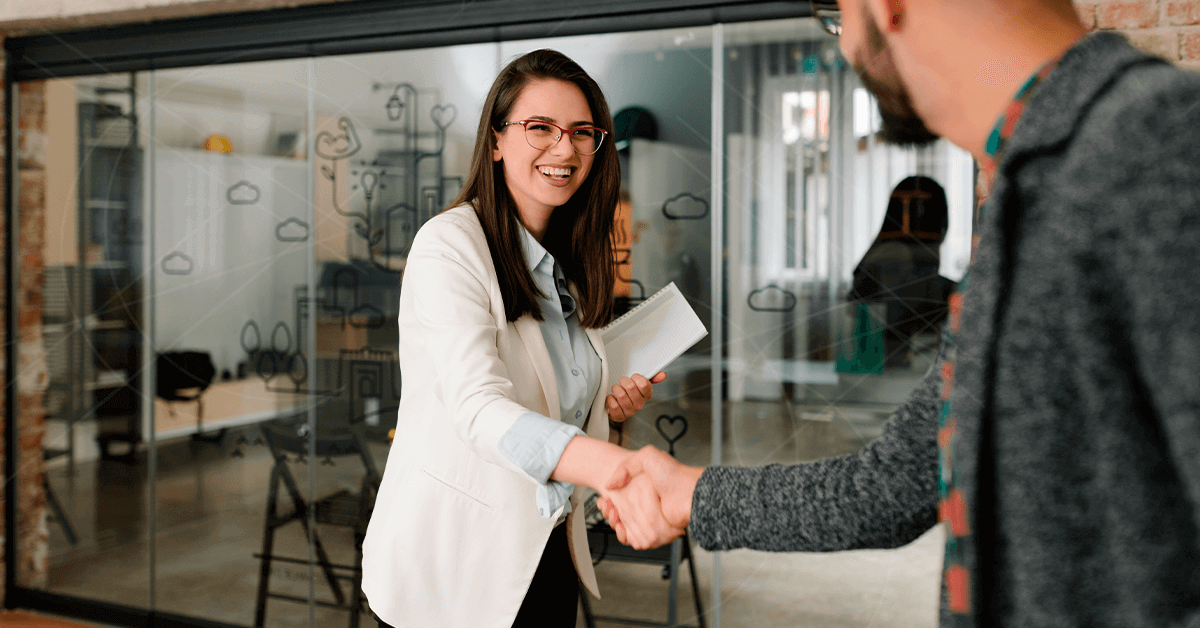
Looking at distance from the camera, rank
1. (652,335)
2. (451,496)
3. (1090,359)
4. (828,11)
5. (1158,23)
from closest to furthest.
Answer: (1090,359), (828,11), (451,496), (652,335), (1158,23)

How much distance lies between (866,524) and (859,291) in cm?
137

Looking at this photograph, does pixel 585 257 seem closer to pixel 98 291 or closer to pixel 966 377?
pixel 966 377

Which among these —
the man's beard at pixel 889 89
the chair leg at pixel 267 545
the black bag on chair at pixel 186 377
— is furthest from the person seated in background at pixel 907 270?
the black bag on chair at pixel 186 377

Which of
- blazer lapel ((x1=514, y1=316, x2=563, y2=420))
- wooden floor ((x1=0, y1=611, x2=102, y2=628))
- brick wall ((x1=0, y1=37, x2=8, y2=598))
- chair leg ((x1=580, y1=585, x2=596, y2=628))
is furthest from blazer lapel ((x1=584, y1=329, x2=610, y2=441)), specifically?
brick wall ((x1=0, y1=37, x2=8, y2=598))

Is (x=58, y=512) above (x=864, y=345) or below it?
below

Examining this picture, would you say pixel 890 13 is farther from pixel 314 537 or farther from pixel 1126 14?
pixel 314 537

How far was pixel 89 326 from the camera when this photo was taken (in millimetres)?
3031

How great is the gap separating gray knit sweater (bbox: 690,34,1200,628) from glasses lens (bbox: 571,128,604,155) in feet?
3.42

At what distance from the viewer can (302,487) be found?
2770 millimetres

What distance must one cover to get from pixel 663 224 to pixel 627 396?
0.91 metres

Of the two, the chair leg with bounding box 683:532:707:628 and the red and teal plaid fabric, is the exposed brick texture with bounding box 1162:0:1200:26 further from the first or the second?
the chair leg with bounding box 683:532:707:628

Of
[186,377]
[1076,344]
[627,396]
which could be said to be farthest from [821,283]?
[186,377]

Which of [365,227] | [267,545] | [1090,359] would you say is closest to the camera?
[1090,359]

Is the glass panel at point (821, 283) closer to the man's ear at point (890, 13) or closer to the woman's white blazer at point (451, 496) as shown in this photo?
the woman's white blazer at point (451, 496)
